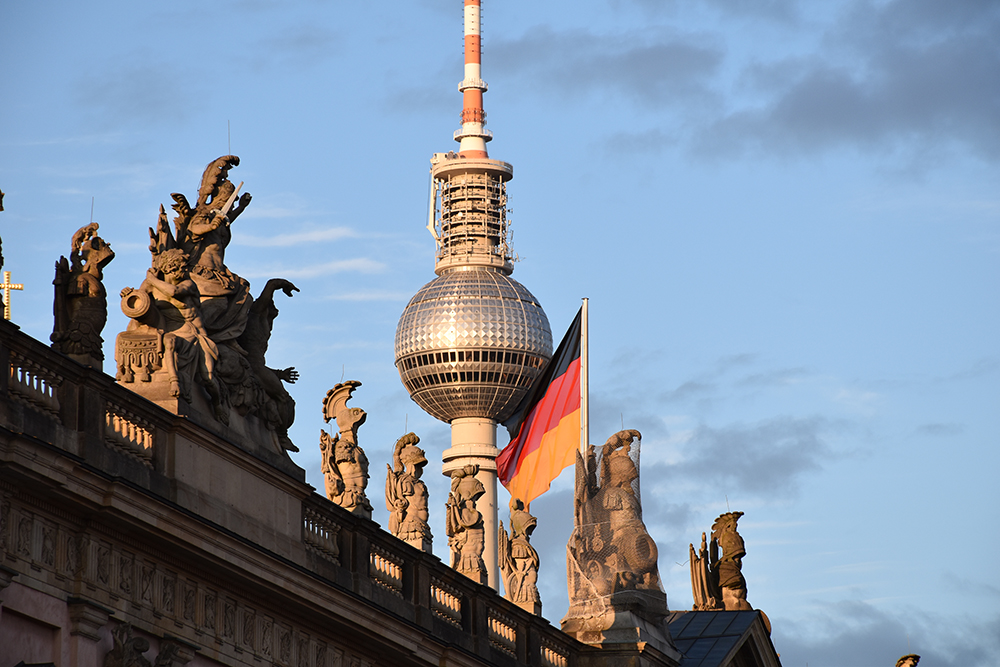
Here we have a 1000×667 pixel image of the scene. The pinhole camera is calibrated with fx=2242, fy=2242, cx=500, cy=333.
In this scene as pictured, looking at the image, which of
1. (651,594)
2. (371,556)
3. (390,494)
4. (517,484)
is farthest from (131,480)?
(517,484)

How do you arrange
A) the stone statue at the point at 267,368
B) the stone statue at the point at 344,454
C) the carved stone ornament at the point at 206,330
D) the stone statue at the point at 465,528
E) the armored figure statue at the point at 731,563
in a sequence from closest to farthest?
the carved stone ornament at the point at 206,330
the stone statue at the point at 267,368
the stone statue at the point at 344,454
the stone statue at the point at 465,528
the armored figure statue at the point at 731,563

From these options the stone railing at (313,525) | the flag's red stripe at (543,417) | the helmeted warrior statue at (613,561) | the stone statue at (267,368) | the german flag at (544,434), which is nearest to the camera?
the stone railing at (313,525)

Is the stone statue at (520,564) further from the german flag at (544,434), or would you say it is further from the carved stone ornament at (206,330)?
the carved stone ornament at (206,330)

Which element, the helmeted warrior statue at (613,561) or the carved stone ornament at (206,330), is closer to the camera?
the carved stone ornament at (206,330)

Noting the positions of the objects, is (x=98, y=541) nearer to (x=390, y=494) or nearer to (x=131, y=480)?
(x=131, y=480)

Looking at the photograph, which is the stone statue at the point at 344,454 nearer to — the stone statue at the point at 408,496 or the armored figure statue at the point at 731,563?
the stone statue at the point at 408,496

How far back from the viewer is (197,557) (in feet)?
112

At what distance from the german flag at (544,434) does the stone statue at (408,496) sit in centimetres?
1205

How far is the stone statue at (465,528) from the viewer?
159 ft

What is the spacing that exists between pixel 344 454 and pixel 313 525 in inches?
133

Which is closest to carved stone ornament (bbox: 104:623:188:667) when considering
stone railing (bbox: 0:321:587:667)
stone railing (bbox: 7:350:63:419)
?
stone railing (bbox: 0:321:587:667)

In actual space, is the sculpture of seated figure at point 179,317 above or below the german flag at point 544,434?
below

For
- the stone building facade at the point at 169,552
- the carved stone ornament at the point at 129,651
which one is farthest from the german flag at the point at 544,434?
the carved stone ornament at the point at 129,651

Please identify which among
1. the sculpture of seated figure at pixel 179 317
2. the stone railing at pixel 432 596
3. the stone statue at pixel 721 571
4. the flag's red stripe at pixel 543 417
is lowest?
the stone railing at pixel 432 596
